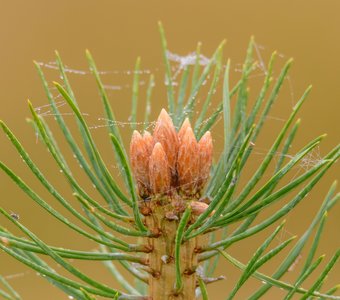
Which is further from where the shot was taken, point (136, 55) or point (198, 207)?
point (136, 55)

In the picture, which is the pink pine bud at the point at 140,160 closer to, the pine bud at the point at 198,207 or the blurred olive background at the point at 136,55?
the pine bud at the point at 198,207

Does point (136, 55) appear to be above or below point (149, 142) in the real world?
above

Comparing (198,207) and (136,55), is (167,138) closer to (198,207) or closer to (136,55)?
(198,207)

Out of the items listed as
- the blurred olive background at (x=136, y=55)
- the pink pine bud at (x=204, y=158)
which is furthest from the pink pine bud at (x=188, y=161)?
the blurred olive background at (x=136, y=55)

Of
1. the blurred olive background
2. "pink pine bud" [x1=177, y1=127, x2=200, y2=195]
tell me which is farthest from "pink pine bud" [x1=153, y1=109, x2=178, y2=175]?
the blurred olive background

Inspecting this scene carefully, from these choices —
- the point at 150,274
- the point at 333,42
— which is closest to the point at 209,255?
the point at 150,274

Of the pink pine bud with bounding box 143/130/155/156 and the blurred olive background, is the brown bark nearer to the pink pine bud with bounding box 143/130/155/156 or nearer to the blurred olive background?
the pink pine bud with bounding box 143/130/155/156

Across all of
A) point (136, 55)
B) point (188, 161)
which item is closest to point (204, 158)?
point (188, 161)
